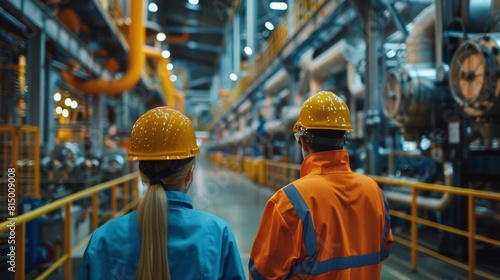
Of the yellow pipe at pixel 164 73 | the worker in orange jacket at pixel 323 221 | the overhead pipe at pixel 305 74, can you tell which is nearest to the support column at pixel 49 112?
the overhead pipe at pixel 305 74

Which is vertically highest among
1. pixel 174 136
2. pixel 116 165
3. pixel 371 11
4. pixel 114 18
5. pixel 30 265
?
pixel 114 18

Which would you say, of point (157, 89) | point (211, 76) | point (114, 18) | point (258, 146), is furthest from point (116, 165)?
point (211, 76)

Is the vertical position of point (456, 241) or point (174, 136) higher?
point (174, 136)

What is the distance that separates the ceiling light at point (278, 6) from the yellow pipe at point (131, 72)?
193 inches

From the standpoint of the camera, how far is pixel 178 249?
1.24 m

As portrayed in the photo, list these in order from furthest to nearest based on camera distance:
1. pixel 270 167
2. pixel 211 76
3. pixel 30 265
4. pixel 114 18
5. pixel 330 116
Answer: pixel 211 76
pixel 270 167
pixel 114 18
pixel 30 265
pixel 330 116

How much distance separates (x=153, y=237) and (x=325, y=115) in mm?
1042

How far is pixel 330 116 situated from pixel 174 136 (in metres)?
0.82

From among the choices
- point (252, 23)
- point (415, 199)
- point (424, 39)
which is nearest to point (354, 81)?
point (424, 39)

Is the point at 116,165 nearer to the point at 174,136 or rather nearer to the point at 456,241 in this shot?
the point at 456,241

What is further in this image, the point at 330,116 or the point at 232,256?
the point at 330,116

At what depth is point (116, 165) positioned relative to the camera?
7.91 m

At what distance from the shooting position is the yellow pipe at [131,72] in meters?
10.6

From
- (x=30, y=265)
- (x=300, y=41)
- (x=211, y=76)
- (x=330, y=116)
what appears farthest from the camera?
(x=211, y=76)
